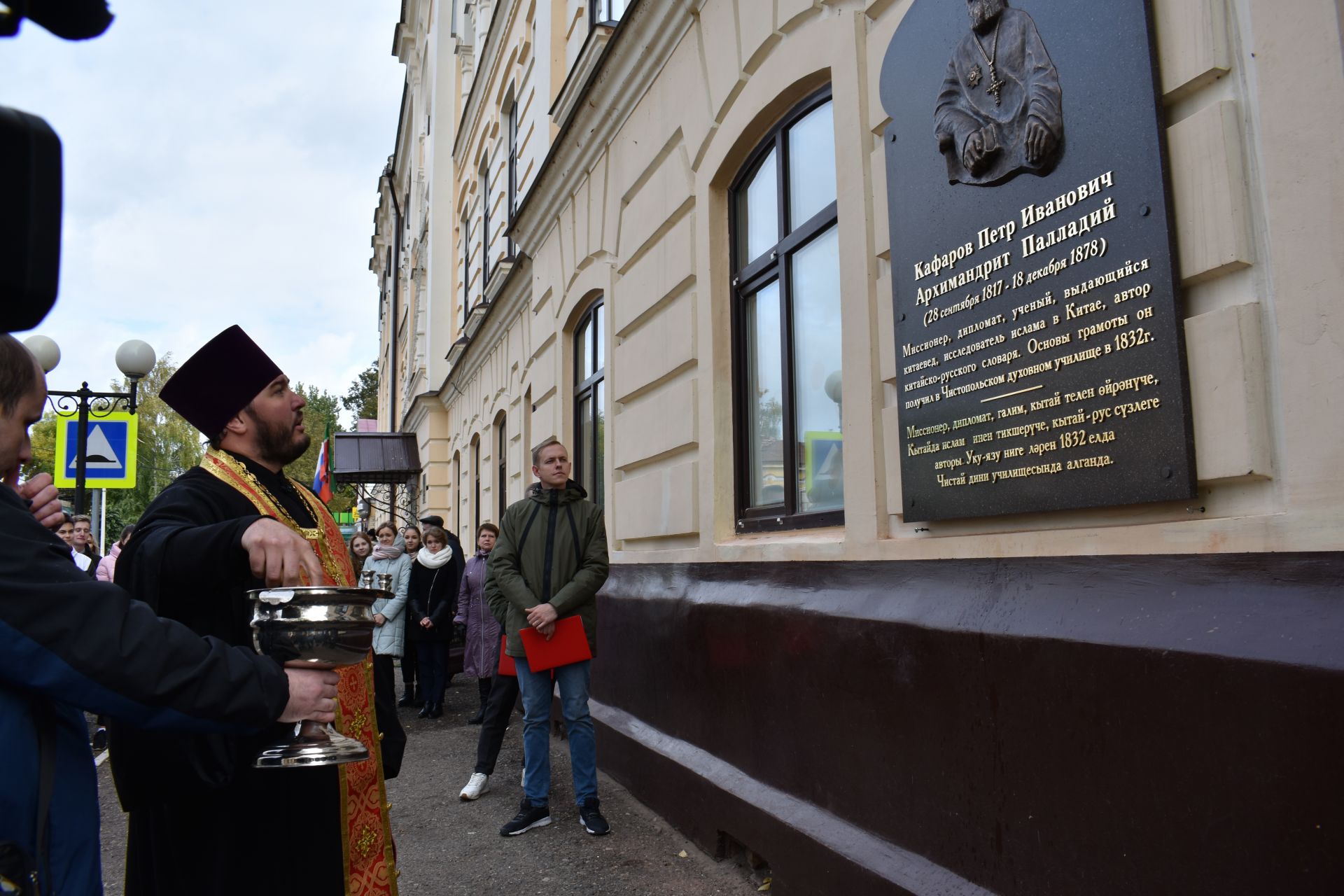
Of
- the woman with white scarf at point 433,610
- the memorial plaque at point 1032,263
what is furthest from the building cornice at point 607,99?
the woman with white scarf at point 433,610

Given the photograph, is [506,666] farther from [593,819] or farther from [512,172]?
[512,172]

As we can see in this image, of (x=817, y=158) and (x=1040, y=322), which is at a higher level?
(x=817, y=158)

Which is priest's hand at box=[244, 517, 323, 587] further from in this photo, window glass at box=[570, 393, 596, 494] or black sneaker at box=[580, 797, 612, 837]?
window glass at box=[570, 393, 596, 494]

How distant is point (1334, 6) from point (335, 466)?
64.7 feet

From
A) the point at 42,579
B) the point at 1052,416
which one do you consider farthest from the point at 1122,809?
the point at 42,579

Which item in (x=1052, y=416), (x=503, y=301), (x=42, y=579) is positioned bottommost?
(x=42, y=579)

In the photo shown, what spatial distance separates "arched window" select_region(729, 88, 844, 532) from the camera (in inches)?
176

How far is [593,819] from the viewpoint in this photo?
193 inches

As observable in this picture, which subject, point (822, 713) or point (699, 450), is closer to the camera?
point (822, 713)

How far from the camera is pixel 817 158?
4.61 meters

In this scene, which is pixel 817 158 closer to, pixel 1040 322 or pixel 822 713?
pixel 1040 322

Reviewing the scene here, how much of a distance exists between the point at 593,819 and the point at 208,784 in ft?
10.5

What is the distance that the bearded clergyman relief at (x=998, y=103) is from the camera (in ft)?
9.31

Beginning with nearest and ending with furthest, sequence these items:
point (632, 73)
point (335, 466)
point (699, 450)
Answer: point (699, 450), point (632, 73), point (335, 466)
